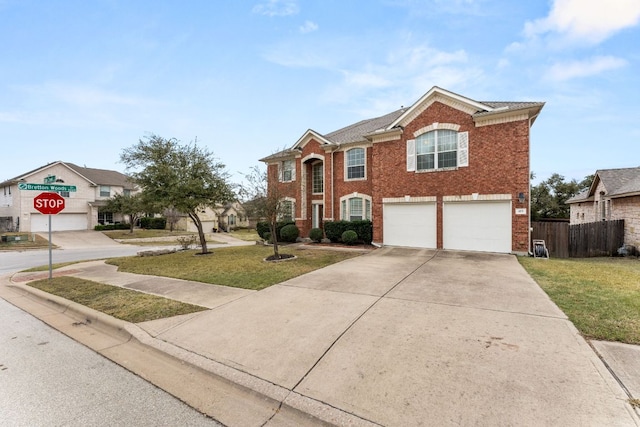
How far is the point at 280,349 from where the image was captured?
3930mm

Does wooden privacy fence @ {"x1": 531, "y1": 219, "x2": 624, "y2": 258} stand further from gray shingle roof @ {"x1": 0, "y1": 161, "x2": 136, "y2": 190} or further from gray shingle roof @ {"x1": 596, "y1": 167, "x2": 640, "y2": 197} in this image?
gray shingle roof @ {"x1": 0, "y1": 161, "x2": 136, "y2": 190}

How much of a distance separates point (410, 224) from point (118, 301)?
40.6ft

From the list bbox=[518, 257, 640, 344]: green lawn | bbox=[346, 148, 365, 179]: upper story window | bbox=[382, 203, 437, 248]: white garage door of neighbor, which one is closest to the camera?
bbox=[518, 257, 640, 344]: green lawn

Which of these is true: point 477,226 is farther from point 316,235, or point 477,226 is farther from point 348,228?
point 316,235

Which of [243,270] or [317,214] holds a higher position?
[317,214]

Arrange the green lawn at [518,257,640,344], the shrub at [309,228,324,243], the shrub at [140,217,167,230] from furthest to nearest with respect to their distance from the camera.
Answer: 1. the shrub at [140,217,167,230]
2. the shrub at [309,228,324,243]
3. the green lawn at [518,257,640,344]

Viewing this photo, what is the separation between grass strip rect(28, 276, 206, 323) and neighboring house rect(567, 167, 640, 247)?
19981 millimetres

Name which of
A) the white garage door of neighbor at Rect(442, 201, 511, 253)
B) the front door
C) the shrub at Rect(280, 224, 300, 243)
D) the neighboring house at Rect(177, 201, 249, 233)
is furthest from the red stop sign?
the neighboring house at Rect(177, 201, 249, 233)

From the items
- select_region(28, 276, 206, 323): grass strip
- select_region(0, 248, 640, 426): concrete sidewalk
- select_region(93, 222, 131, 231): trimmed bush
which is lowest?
select_region(28, 276, 206, 323): grass strip

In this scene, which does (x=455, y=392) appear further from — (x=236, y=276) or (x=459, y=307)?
(x=236, y=276)

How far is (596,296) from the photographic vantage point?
5.89m

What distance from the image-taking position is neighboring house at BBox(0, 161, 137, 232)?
94.5ft

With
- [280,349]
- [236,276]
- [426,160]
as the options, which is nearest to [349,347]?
[280,349]

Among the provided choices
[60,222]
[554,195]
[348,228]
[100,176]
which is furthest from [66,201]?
[554,195]
